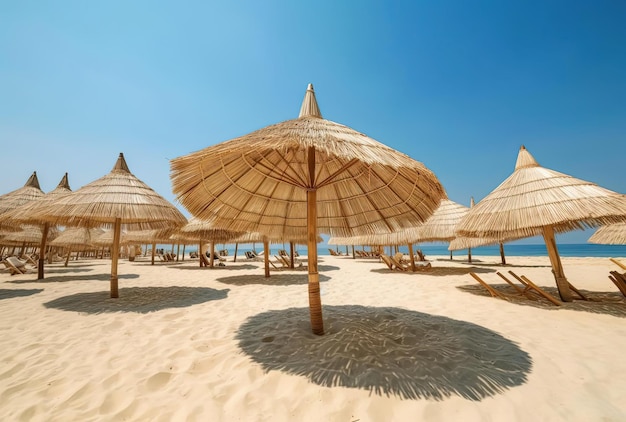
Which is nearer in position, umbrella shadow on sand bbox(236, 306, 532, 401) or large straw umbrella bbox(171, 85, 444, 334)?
umbrella shadow on sand bbox(236, 306, 532, 401)

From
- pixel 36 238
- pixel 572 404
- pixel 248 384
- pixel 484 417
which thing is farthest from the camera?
pixel 36 238

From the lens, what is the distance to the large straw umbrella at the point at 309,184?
9.26 ft

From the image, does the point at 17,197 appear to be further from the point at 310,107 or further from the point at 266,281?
the point at 310,107

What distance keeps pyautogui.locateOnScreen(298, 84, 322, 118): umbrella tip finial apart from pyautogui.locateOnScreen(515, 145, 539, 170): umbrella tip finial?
5.94 metres

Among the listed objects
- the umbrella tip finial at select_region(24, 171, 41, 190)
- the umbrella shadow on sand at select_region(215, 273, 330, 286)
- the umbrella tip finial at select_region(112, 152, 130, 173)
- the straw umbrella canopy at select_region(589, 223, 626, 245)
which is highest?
the umbrella tip finial at select_region(24, 171, 41, 190)

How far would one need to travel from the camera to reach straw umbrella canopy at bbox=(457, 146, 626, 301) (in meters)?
4.70

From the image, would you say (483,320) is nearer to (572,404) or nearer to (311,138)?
(572,404)

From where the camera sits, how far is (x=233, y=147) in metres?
2.62

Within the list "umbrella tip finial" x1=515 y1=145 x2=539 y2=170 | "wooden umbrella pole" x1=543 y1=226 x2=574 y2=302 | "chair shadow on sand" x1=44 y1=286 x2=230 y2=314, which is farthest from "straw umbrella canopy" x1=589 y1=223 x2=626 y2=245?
"chair shadow on sand" x1=44 y1=286 x2=230 y2=314

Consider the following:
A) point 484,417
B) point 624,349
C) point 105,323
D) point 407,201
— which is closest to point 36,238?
point 105,323

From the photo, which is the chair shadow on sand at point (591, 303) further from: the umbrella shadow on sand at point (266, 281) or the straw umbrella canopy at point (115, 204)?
the straw umbrella canopy at point (115, 204)

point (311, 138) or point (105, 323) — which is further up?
point (311, 138)

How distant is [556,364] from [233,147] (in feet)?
13.5

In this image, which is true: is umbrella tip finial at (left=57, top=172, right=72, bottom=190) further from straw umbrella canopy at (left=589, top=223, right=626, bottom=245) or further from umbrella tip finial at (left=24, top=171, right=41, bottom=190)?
straw umbrella canopy at (left=589, top=223, right=626, bottom=245)
